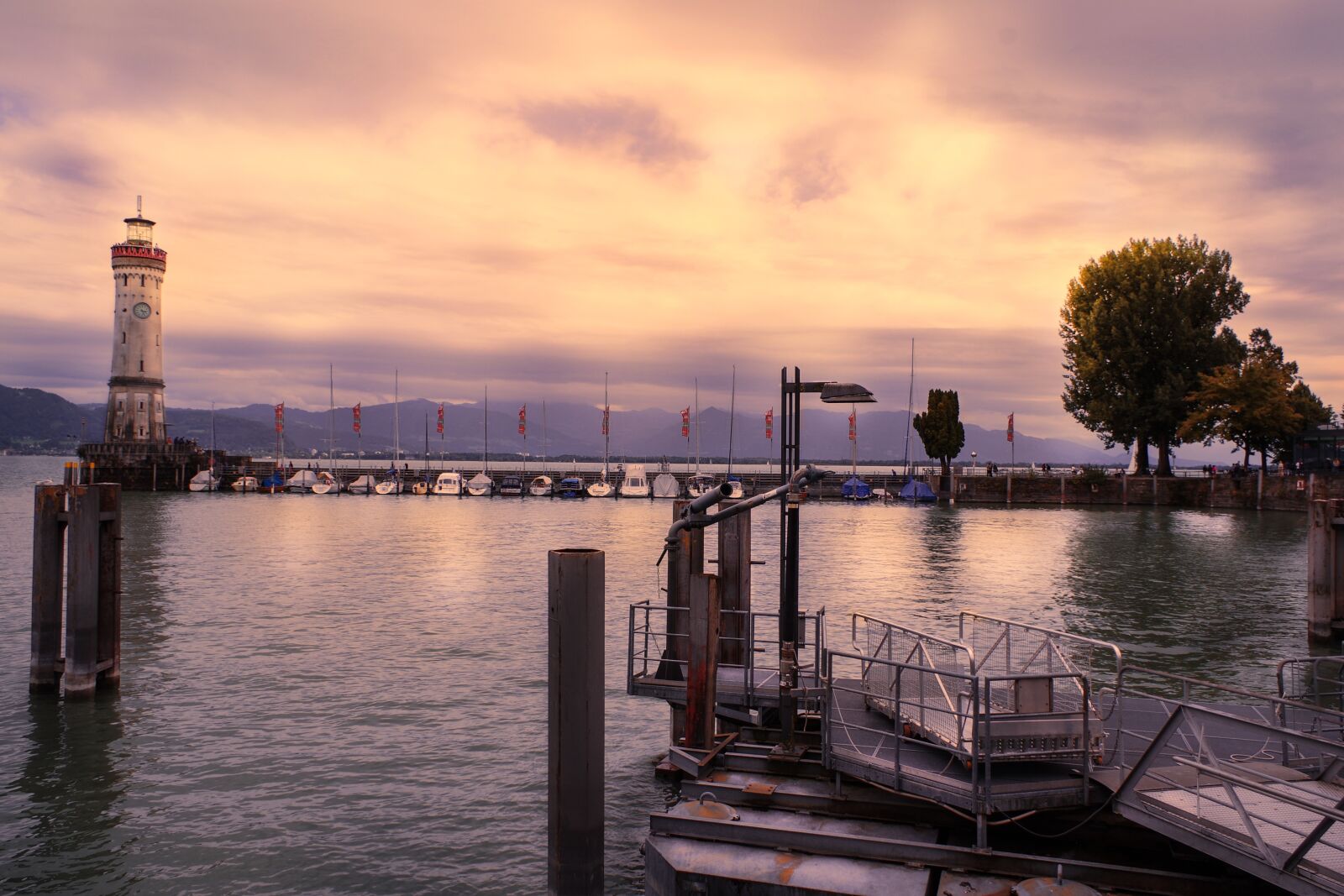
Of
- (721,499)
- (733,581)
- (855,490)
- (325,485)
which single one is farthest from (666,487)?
(721,499)

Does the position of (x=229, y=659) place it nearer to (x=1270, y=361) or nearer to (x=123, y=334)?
(x=1270, y=361)

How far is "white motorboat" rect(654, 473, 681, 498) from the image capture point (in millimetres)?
125188

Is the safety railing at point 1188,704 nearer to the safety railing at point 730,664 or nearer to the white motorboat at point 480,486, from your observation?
the safety railing at point 730,664

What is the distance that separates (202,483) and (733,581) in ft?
420

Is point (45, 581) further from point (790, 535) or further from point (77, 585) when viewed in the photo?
point (790, 535)

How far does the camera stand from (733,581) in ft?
54.5

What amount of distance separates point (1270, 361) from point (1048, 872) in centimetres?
10072

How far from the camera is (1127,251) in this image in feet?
309

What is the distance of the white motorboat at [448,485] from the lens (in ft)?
409

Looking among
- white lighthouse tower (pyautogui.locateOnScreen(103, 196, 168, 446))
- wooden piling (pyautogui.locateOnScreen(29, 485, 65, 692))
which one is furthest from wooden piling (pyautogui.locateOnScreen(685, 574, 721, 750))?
white lighthouse tower (pyautogui.locateOnScreen(103, 196, 168, 446))

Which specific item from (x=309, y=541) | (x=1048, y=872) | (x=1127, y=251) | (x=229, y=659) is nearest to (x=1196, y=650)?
(x=1048, y=872)

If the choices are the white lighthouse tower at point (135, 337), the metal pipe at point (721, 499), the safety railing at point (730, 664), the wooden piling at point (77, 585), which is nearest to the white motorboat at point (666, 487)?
the white lighthouse tower at point (135, 337)

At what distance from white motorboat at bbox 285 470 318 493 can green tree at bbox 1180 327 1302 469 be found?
4201 inches

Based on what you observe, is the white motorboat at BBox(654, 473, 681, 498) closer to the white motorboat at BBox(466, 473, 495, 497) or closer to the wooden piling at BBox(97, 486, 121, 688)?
the white motorboat at BBox(466, 473, 495, 497)
